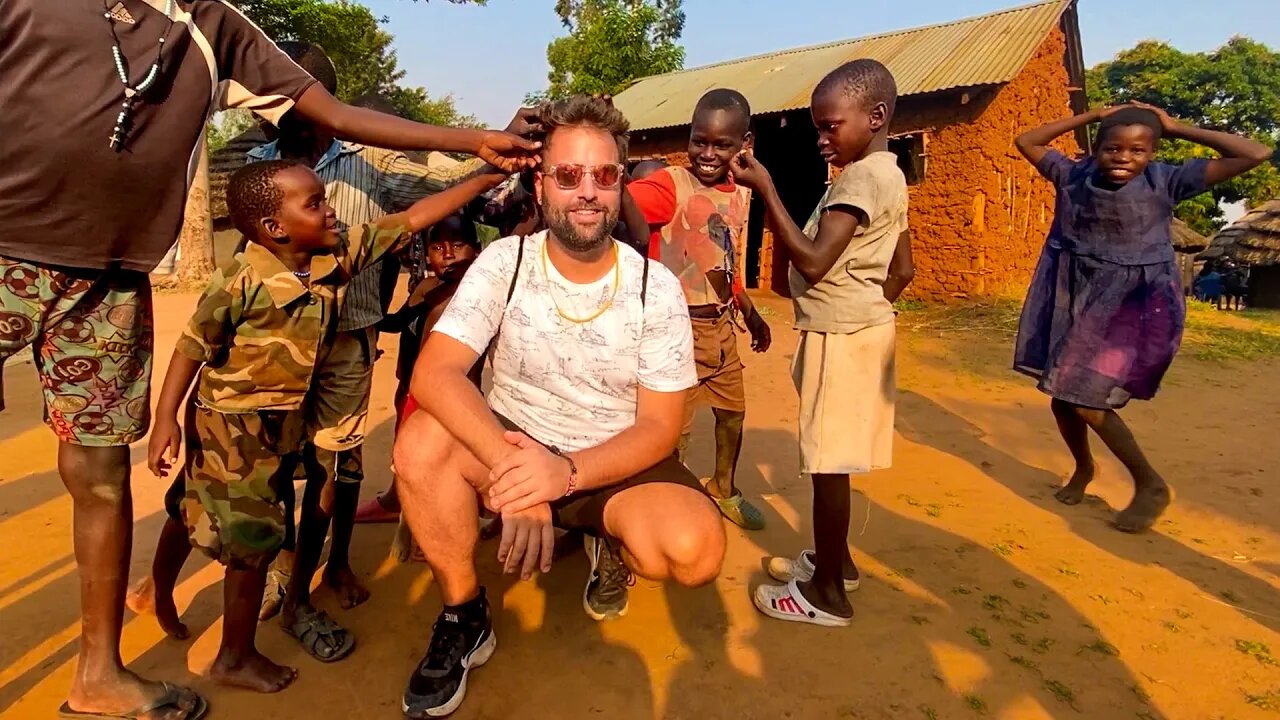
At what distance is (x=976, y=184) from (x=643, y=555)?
9.20 m

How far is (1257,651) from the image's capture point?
8.61 feet

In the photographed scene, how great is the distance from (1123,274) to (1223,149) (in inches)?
26.3

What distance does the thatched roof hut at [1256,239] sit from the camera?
14109 mm

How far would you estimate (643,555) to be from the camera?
2.32m

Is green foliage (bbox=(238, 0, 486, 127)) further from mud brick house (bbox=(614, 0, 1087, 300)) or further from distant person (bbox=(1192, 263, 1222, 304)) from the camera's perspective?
distant person (bbox=(1192, 263, 1222, 304))

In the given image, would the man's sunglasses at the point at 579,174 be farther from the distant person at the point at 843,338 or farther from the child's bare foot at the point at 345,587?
the child's bare foot at the point at 345,587

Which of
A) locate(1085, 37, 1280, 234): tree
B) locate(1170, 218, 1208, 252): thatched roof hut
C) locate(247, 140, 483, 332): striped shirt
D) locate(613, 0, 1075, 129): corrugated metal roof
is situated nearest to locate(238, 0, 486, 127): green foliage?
locate(613, 0, 1075, 129): corrugated metal roof

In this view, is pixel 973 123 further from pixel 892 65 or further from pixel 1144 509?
pixel 1144 509

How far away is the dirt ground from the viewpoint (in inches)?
91.3

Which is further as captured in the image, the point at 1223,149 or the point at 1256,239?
the point at 1256,239

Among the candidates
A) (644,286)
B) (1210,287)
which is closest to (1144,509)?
(644,286)

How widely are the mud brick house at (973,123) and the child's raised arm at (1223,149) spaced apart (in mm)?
6680

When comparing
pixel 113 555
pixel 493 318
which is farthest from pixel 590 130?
pixel 113 555

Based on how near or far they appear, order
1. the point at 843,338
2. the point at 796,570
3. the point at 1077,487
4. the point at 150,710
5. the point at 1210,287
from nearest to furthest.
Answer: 1. the point at 150,710
2. the point at 843,338
3. the point at 796,570
4. the point at 1077,487
5. the point at 1210,287
